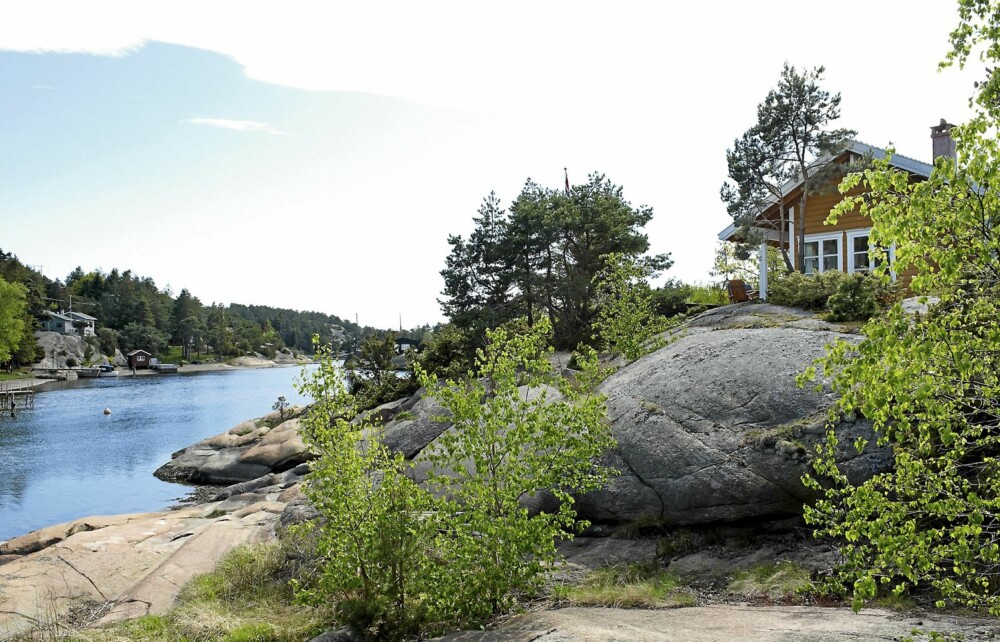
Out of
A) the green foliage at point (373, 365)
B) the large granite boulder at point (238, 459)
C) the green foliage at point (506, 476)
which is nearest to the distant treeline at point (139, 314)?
the green foliage at point (373, 365)

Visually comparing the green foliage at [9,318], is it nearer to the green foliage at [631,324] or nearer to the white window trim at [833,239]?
Answer: the green foliage at [631,324]

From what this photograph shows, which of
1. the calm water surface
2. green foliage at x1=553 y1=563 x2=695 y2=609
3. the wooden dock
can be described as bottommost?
the calm water surface

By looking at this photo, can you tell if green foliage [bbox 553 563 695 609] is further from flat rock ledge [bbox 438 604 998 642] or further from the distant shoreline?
the distant shoreline

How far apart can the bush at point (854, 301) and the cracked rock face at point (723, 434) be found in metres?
1.86

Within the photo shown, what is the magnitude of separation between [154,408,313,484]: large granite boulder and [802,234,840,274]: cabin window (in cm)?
1789

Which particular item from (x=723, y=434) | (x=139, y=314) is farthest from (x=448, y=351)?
(x=139, y=314)

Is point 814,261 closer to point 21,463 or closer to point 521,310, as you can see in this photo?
point 521,310

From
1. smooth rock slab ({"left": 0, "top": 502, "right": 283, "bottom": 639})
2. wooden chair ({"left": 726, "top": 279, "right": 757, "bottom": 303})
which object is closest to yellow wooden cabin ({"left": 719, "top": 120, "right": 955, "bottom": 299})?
wooden chair ({"left": 726, "top": 279, "right": 757, "bottom": 303})

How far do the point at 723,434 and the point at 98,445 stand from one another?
33585mm

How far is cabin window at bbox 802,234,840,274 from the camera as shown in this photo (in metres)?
22.1

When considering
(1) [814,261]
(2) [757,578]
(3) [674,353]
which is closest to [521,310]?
(1) [814,261]

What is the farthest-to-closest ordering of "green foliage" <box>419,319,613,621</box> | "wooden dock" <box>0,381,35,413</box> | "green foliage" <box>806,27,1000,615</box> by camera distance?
"wooden dock" <box>0,381,35,413</box> < "green foliage" <box>419,319,613,621</box> < "green foliage" <box>806,27,1000,615</box>

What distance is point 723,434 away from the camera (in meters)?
9.65

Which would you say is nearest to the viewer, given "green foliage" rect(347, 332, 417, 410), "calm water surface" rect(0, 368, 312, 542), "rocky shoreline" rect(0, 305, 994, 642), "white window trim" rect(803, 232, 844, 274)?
"rocky shoreline" rect(0, 305, 994, 642)
